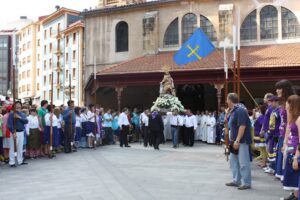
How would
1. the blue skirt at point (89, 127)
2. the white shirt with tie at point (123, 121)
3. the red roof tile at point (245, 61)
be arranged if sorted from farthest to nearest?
the red roof tile at point (245, 61), the white shirt with tie at point (123, 121), the blue skirt at point (89, 127)

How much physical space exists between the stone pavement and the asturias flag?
392 centimetres

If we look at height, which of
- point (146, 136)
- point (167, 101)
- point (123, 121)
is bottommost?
point (146, 136)

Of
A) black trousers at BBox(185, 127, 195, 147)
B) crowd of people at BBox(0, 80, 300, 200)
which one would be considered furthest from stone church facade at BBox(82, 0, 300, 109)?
black trousers at BBox(185, 127, 195, 147)

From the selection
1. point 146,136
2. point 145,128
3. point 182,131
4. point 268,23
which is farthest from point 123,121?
point 268,23

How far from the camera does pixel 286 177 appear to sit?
20.1 feet

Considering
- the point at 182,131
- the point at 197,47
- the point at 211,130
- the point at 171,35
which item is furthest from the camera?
the point at 171,35

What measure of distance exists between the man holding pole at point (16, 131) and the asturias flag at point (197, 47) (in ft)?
21.3

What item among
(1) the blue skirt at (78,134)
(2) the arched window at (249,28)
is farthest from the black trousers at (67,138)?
(2) the arched window at (249,28)

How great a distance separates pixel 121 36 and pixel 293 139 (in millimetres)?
26377

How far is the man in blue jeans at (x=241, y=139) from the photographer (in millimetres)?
7527

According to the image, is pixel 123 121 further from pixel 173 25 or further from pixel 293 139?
pixel 173 25

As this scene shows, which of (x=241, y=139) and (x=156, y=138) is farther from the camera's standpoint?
(x=156, y=138)

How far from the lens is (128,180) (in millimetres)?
8633

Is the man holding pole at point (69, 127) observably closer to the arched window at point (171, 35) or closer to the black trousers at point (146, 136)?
the black trousers at point (146, 136)
